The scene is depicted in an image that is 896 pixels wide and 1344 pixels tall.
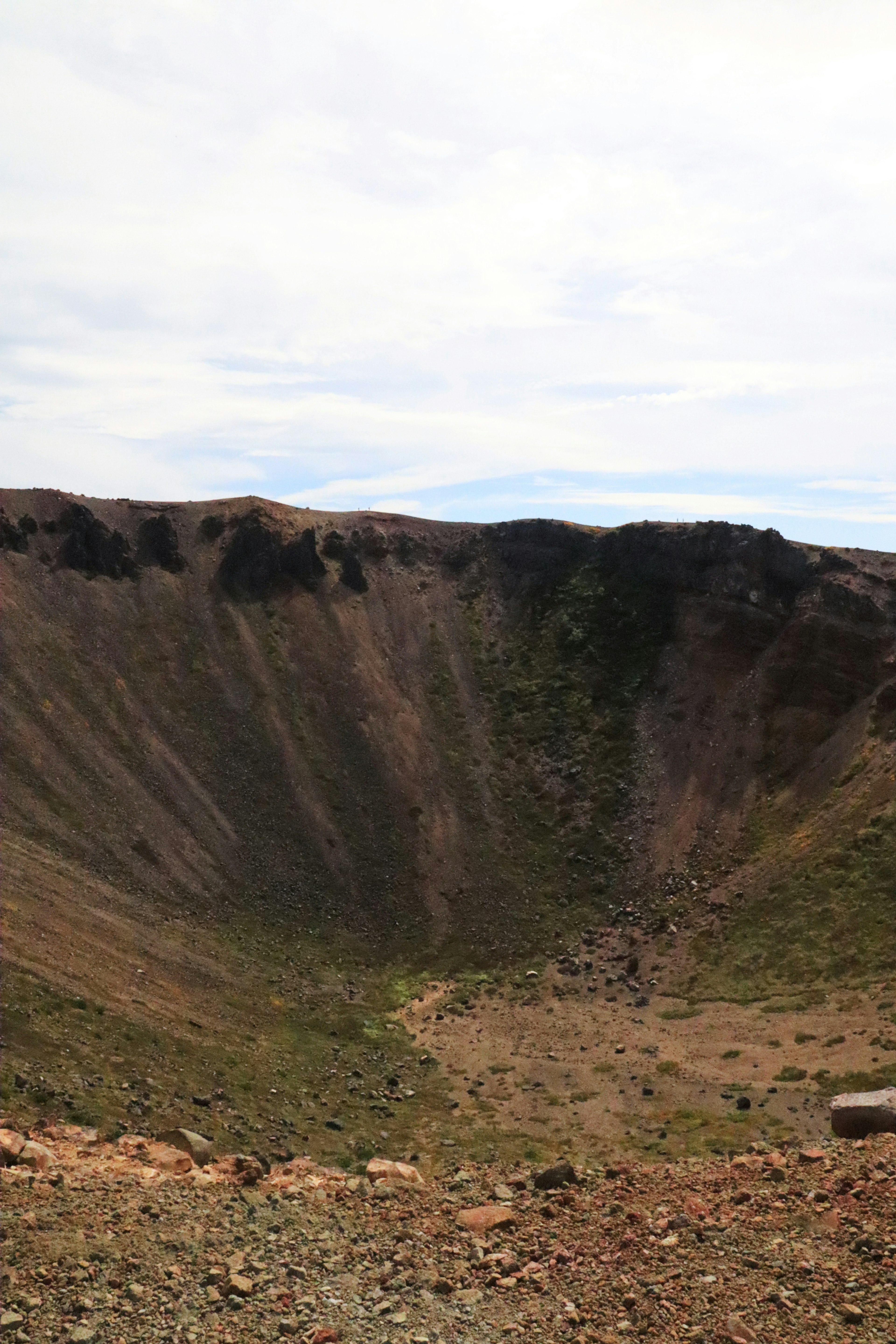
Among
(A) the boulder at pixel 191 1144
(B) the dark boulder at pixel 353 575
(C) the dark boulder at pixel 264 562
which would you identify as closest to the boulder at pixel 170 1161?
(A) the boulder at pixel 191 1144

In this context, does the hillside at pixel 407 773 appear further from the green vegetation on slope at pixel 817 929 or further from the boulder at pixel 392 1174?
the boulder at pixel 392 1174

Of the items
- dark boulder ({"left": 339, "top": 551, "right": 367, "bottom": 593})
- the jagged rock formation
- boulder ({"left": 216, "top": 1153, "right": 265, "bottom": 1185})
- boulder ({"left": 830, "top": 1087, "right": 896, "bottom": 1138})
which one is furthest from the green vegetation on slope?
dark boulder ({"left": 339, "top": 551, "right": 367, "bottom": 593})

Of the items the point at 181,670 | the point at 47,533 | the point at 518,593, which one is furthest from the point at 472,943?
the point at 47,533

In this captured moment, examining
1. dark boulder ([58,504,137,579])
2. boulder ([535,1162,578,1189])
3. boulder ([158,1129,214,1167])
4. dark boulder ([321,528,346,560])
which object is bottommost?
boulder ([158,1129,214,1167])

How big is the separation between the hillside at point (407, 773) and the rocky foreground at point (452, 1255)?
12.0m

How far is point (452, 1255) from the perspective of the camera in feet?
63.5

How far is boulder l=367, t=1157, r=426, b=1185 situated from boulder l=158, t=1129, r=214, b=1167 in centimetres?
455

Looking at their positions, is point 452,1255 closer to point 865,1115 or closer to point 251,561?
point 865,1115

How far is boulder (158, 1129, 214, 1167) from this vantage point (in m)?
26.7

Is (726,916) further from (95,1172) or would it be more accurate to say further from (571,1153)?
(95,1172)

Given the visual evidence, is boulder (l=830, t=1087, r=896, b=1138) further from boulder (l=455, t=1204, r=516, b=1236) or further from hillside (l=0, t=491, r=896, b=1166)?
hillside (l=0, t=491, r=896, b=1166)

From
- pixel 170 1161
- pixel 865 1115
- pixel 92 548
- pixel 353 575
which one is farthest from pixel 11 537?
pixel 865 1115

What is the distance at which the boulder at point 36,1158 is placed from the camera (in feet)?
72.4

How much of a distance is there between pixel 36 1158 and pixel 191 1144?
5.46 m
